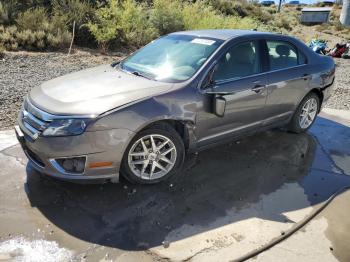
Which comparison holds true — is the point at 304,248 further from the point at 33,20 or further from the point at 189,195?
the point at 33,20

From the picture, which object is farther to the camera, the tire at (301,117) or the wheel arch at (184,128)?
the tire at (301,117)

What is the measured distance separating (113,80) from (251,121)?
1835 mm

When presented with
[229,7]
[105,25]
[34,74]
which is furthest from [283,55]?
[229,7]

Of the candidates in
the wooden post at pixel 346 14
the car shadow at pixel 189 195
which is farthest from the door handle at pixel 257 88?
the wooden post at pixel 346 14

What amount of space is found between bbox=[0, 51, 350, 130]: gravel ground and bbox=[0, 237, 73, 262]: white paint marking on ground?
2847 millimetres

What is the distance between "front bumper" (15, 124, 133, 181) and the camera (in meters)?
3.31

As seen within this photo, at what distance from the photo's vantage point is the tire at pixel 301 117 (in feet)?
18.0

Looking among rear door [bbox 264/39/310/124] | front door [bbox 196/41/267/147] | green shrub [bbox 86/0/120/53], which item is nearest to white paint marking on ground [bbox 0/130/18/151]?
front door [bbox 196/41/267/147]

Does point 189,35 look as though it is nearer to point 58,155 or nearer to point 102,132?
point 102,132

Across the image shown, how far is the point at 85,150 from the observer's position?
11.0ft

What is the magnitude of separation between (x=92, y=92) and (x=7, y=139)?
1975 millimetres

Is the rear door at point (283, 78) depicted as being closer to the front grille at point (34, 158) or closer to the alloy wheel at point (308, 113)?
the alloy wheel at point (308, 113)

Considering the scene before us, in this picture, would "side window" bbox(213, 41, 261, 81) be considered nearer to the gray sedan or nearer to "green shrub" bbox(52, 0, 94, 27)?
the gray sedan

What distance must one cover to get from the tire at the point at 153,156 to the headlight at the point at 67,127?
52 cm
